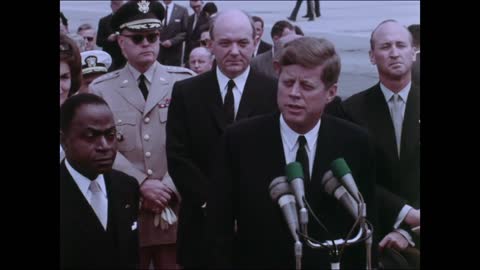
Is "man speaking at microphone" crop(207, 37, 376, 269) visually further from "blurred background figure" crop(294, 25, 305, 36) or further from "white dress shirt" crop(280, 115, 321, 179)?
"blurred background figure" crop(294, 25, 305, 36)

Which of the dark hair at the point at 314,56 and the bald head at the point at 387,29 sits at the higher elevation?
the bald head at the point at 387,29

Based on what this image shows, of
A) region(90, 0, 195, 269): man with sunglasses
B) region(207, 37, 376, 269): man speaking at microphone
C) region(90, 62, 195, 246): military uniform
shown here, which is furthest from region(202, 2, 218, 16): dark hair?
region(207, 37, 376, 269): man speaking at microphone

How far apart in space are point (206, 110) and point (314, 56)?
0.60 m

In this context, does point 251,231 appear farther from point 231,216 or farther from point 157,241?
point 157,241

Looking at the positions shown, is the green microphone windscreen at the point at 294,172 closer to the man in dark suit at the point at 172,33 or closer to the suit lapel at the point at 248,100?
the suit lapel at the point at 248,100

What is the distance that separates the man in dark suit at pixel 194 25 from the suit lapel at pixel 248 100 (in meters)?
0.71

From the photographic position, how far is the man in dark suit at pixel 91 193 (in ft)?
14.6

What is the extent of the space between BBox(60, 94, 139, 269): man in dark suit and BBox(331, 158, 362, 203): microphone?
1157 mm

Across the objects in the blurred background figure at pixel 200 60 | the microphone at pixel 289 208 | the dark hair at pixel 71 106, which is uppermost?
the blurred background figure at pixel 200 60

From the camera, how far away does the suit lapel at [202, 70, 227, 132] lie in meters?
4.59

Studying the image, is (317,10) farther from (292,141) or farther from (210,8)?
(292,141)

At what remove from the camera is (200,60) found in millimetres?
5121

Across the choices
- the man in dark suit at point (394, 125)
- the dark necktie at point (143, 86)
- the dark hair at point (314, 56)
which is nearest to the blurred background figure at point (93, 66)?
the dark necktie at point (143, 86)

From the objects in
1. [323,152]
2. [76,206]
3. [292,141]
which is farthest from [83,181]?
[323,152]
